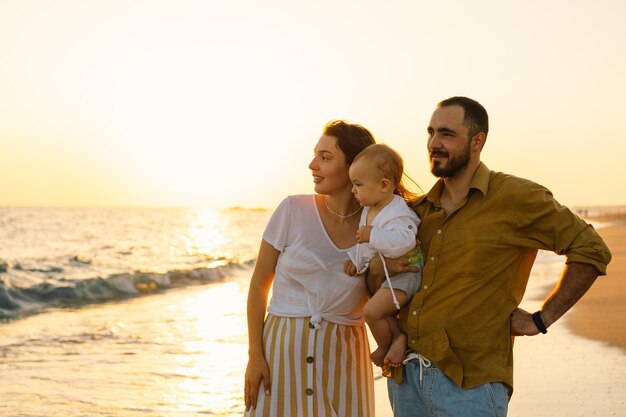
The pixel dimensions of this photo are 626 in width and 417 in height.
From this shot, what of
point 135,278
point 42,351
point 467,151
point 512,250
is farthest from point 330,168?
point 135,278

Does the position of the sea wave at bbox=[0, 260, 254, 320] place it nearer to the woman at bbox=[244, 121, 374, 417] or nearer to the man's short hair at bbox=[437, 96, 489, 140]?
the woman at bbox=[244, 121, 374, 417]

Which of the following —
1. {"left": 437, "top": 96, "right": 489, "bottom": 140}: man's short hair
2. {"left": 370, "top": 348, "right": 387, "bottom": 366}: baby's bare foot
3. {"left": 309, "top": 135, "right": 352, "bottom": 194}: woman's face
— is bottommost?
{"left": 370, "top": 348, "right": 387, "bottom": 366}: baby's bare foot

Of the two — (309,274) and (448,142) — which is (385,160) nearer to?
(448,142)

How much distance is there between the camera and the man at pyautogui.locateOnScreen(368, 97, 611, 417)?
3.29 metres

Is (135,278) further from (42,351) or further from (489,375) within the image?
(489,375)

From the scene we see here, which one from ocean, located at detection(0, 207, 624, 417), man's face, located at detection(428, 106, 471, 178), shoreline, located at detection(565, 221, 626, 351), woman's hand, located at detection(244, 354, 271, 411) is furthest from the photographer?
shoreline, located at detection(565, 221, 626, 351)

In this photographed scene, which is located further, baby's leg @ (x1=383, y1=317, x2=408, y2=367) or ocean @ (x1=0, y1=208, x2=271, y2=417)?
ocean @ (x1=0, y1=208, x2=271, y2=417)

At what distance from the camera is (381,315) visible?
348cm

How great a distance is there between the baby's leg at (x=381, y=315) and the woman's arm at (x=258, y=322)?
625 mm

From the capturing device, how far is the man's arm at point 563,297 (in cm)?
334

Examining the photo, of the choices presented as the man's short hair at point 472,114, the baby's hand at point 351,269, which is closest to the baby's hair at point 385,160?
the man's short hair at point 472,114

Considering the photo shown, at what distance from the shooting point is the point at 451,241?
3383 millimetres

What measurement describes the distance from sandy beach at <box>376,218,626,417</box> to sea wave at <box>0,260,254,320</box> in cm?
1013

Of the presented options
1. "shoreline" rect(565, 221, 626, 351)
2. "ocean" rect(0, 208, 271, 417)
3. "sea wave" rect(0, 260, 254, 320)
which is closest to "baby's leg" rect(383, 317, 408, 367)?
"ocean" rect(0, 208, 271, 417)
